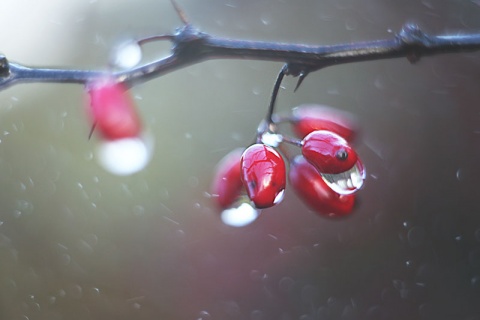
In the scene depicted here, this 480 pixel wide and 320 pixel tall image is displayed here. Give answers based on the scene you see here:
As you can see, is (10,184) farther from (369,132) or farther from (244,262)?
(369,132)

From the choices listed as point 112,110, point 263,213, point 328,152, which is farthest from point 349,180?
point 263,213

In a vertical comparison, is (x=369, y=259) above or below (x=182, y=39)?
below

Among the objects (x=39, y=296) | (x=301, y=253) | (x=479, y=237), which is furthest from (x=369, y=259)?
(x=39, y=296)

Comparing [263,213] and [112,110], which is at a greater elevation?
[112,110]

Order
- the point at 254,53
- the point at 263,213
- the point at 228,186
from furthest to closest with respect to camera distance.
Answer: the point at 263,213
the point at 228,186
the point at 254,53

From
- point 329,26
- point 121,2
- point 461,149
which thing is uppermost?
point 121,2

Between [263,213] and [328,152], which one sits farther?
[263,213]

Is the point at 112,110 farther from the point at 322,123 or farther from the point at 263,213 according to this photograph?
the point at 263,213

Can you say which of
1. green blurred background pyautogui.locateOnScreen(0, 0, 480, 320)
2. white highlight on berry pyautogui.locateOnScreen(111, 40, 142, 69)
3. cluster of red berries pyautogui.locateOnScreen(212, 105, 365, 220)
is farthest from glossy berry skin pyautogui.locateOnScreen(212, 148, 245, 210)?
green blurred background pyautogui.locateOnScreen(0, 0, 480, 320)
